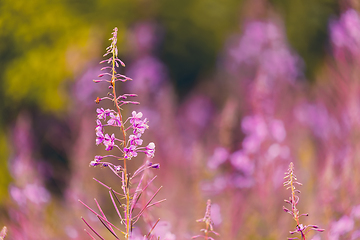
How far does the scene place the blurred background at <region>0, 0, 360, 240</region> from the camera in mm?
2371

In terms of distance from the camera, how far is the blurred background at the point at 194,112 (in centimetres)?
237

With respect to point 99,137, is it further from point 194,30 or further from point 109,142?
point 194,30

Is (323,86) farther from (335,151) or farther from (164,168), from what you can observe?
(164,168)

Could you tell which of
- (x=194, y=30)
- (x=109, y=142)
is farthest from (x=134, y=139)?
(x=194, y=30)

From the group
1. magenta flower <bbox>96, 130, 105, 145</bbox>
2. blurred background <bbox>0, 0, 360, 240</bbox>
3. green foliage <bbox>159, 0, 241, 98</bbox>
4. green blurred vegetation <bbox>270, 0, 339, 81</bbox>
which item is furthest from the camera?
green foliage <bbox>159, 0, 241, 98</bbox>

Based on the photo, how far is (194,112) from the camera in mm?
6000

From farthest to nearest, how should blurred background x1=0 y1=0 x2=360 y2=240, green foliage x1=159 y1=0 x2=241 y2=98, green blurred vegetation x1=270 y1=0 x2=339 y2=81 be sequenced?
green foliage x1=159 y1=0 x2=241 y2=98 → green blurred vegetation x1=270 y1=0 x2=339 y2=81 → blurred background x1=0 y1=0 x2=360 y2=240

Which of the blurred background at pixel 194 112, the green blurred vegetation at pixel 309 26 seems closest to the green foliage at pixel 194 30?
the blurred background at pixel 194 112

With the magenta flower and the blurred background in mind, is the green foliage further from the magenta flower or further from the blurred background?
the magenta flower

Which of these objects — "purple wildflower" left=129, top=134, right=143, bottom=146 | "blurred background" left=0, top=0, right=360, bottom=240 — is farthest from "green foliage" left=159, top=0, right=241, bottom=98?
"purple wildflower" left=129, top=134, right=143, bottom=146

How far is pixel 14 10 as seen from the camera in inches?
123

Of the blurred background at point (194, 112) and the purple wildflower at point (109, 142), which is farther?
the blurred background at point (194, 112)

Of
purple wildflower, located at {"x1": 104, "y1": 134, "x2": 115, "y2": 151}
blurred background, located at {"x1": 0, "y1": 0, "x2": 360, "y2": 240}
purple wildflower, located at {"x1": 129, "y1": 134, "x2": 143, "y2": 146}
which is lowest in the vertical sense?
purple wildflower, located at {"x1": 104, "y1": 134, "x2": 115, "y2": 151}

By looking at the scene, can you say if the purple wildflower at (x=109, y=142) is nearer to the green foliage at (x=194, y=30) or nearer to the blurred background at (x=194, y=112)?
the blurred background at (x=194, y=112)
